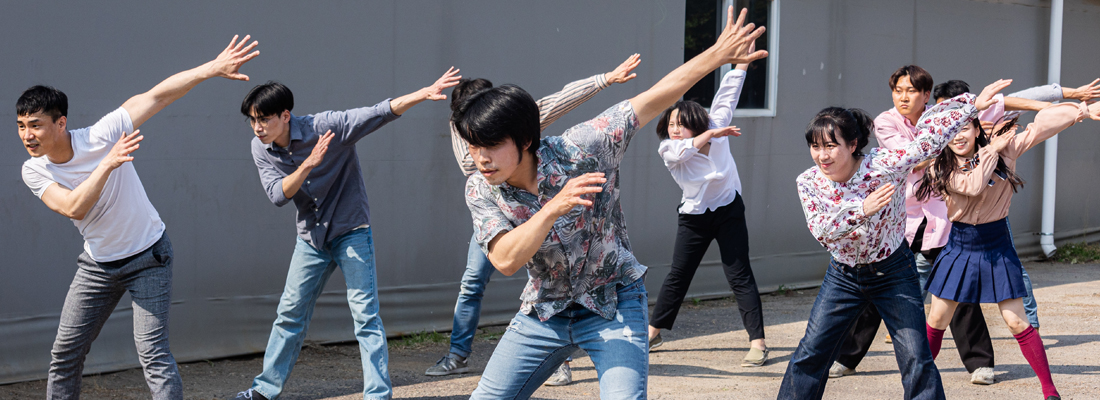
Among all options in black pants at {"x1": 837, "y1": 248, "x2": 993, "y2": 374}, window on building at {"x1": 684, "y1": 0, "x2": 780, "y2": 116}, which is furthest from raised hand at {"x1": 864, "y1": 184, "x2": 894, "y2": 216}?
window on building at {"x1": 684, "y1": 0, "x2": 780, "y2": 116}

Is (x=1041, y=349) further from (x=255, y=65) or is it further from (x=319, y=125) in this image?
(x=255, y=65)

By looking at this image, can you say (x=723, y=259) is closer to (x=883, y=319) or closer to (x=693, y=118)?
(x=693, y=118)

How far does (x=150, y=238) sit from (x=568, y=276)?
6.69ft

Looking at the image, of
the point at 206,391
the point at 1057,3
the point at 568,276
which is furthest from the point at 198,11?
the point at 1057,3

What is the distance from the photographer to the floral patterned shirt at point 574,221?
2.68 m

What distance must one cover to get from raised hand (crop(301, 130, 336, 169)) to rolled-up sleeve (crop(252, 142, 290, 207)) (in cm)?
20

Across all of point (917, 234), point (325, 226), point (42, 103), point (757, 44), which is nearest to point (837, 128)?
point (917, 234)

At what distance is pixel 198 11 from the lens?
526cm

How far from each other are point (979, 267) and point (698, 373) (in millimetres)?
1683

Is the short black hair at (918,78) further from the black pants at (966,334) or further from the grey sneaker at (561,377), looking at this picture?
the grey sneaker at (561,377)

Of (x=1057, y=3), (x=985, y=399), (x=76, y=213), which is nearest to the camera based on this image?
(x=76, y=213)

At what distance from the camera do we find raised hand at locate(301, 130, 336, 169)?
4078 mm

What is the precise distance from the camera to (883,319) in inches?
146

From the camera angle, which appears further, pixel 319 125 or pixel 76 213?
pixel 319 125
